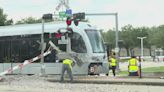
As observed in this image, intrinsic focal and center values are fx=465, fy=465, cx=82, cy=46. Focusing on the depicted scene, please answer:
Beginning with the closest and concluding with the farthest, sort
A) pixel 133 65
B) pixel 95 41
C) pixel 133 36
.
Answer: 1. pixel 133 65
2. pixel 95 41
3. pixel 133 36

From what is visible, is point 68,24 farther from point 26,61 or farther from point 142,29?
point 142,29

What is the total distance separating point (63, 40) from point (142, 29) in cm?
9366

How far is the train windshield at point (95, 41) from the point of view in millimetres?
31642

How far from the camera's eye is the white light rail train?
31047 millimetres

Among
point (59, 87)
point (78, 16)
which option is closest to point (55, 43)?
point (78, 16)

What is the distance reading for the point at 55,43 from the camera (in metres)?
32.2

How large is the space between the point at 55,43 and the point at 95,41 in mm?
2779

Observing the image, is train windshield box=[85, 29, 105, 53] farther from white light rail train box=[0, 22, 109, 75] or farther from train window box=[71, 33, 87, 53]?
train window box=[71, 33, 87, 53]

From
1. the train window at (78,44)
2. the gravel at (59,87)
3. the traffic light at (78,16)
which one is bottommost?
the gravel at (59,87)

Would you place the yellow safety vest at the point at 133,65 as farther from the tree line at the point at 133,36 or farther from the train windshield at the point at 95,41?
the tree line at the point at 133,36

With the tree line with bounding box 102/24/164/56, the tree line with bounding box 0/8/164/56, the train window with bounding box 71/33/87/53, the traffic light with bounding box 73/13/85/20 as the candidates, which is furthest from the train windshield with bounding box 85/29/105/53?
the tree line with bounding box 102/24/164/56

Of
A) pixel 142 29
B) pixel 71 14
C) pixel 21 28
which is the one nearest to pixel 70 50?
pixel 71 14

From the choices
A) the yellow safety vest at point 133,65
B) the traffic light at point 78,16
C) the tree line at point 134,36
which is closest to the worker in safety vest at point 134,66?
the yellow safety vest at point 133,65

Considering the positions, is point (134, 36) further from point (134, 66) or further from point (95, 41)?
point (134, 66)
